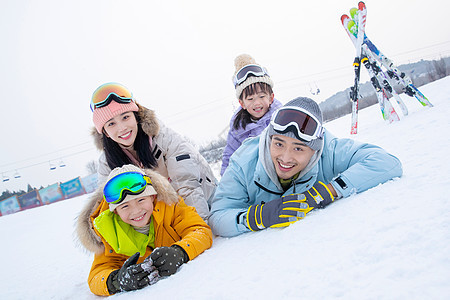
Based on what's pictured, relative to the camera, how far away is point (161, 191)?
2.22 metres

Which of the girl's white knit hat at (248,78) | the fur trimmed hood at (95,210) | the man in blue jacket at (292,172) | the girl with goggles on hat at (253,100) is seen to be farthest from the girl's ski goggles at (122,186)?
the girl's white knit hat at (248,78)

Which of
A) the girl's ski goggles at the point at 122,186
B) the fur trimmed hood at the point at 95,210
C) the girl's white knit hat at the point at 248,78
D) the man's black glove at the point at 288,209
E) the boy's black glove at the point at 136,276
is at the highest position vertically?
the girl's white knit hat at the point at 248,78

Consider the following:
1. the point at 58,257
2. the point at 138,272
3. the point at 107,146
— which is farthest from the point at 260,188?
the point at 58,257

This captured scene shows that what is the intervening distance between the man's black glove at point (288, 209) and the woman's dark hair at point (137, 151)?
1449 millimetres

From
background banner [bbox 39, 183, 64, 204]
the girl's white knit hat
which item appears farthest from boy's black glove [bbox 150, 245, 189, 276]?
background banner [bbox 39, 183, 64, 204]

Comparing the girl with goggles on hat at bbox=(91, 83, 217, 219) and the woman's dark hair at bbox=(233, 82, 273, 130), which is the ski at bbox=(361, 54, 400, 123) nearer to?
the woman's dark hair at bbox=(233, 82, 273, 130)

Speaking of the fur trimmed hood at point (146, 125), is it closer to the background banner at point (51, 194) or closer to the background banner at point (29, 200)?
the background banner at point (51, 194)

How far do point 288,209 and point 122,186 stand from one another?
1238 mm

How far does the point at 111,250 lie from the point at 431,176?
2225 mm

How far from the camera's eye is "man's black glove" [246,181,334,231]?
1.73 metres

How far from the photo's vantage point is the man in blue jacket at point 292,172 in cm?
181

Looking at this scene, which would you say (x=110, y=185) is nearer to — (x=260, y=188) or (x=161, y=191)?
(x=161, y=191)

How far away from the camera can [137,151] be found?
2.92 metres

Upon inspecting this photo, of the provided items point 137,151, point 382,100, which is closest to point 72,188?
point 137,151
